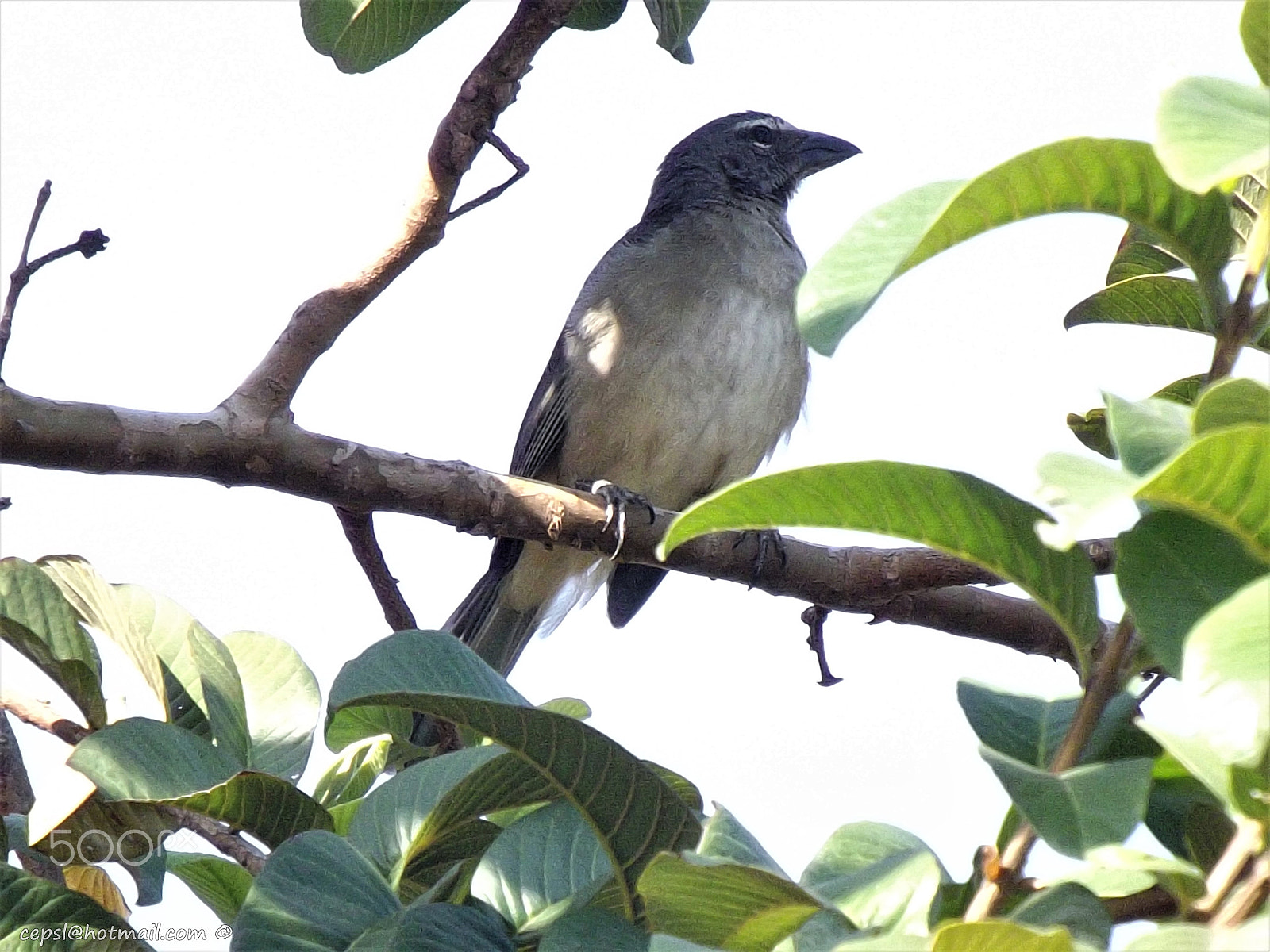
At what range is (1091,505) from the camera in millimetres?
846

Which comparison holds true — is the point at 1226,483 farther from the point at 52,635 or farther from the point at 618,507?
the point at 618,507

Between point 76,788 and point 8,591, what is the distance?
13.2 inches

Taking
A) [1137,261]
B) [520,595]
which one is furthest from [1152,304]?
[520,595]

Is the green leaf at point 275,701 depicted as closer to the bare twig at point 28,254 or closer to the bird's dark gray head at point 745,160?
the bare twig at point 28,254

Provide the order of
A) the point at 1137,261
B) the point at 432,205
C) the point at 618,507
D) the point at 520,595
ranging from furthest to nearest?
the point at 520,595 → the point at 618,507 → the point at 432,205 → the point at 1137,261

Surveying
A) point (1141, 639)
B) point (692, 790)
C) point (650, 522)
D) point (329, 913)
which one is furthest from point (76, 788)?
point (650, 522)

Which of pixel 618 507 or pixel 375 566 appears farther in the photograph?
pixel 618 507

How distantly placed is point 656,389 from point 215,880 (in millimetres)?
3218

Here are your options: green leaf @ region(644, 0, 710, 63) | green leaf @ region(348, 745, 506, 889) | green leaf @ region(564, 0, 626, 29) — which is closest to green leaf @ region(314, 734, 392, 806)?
green leaf @ region(348, 745, 506, 889)

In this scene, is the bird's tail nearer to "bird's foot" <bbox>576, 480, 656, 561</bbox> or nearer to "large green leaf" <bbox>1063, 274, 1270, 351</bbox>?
"bird's foot" <bbox>576, 480, 656, 561</bbox>

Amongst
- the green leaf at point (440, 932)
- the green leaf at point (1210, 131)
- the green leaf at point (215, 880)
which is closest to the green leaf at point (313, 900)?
the green leaf at point (440, 932)

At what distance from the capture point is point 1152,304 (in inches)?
76.4

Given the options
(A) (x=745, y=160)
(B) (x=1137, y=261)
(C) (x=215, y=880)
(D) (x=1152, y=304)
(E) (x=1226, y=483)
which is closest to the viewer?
(E) (x=1226, y=483)

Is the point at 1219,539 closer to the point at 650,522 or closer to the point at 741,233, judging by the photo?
the point at 650,522
